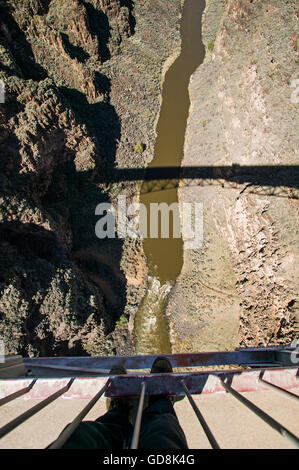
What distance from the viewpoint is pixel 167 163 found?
12719 millimetres

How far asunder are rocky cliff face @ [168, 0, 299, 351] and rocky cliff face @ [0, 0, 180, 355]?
107 inches

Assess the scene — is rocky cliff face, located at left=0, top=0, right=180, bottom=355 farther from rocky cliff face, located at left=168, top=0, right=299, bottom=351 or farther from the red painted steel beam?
the red painted steel beam

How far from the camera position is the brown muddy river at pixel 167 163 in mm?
10211

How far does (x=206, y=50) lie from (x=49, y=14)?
8632mm

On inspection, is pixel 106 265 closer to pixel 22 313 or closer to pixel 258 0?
pixel 22 313

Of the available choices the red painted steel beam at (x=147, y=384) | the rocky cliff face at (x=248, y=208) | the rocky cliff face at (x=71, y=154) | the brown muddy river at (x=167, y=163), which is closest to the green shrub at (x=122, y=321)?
the rocky cliff face at (x=71, y=154)

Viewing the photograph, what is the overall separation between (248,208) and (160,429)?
28.4 feet

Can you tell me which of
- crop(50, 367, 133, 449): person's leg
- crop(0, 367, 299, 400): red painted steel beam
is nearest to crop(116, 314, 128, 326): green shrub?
crop(50, 367, 133, 449): person's leg

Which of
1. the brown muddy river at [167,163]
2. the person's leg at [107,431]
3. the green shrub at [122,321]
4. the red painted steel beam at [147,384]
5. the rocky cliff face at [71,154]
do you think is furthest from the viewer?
the brown muddy river at [167,163]

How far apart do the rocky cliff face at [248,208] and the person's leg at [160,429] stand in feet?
22.1

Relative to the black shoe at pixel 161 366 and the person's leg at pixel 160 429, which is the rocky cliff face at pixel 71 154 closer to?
the black shoe at pixel 161 366

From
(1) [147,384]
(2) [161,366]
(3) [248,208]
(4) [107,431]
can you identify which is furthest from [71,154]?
(4) [107,431]
